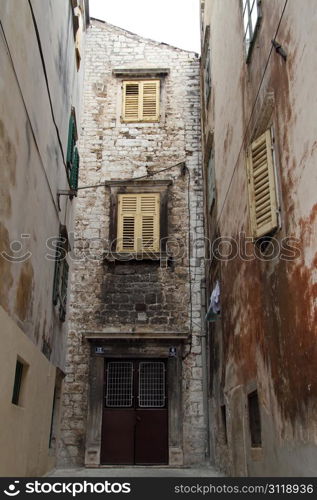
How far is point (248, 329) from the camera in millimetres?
7121

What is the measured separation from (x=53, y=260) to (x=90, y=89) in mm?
6048

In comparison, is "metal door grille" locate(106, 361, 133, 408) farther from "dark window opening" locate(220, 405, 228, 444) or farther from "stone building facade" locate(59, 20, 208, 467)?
"dark window opening" locate(220, 405, 228, 444)

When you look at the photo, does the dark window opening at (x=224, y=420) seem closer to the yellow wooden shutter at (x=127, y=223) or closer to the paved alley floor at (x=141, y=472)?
the paved alley floor at (x=141, y=472)

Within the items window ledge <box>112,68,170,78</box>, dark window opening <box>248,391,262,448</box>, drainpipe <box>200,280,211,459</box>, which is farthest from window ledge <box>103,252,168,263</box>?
dark window opening <box>248,391,262,448</box>

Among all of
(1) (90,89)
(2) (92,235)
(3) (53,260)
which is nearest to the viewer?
(3) (53,260)

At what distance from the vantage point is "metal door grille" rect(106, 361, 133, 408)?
10.6 m

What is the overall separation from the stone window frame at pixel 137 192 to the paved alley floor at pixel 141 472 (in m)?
4.17

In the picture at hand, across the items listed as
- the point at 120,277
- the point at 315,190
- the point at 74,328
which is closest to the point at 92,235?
the point at 120,277

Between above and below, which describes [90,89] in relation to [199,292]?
above

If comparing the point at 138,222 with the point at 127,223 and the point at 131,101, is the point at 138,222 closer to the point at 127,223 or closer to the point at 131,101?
the point at 127,223

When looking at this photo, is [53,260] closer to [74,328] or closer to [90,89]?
[74,328]

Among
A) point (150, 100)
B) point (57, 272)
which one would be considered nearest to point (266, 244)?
point (57, 272)
